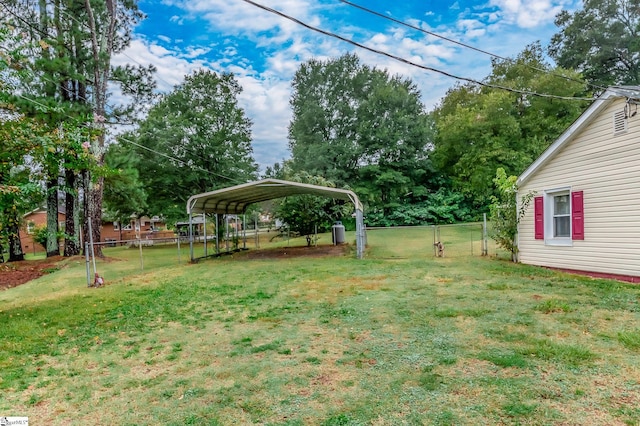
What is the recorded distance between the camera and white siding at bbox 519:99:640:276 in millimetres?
6625

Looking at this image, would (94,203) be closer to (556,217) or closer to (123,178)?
(123,178)

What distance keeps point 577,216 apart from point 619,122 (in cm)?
203

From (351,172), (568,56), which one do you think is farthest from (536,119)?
(351,172)

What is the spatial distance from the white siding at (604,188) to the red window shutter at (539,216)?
40 centimetres

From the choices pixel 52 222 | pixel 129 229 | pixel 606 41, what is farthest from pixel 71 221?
pixel 606 41

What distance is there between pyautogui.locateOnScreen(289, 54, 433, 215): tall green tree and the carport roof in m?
11.3

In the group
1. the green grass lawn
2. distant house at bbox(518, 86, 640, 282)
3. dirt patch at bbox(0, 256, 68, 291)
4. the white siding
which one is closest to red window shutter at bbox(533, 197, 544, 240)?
distant house at bbox(518, 86, 640, 282)

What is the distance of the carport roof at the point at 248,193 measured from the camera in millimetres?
11852

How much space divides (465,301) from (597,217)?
13.5 ft

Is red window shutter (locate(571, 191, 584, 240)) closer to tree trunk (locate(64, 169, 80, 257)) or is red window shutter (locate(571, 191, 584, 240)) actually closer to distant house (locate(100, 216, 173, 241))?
tree trunk (locate(64, 169, 80, 257))

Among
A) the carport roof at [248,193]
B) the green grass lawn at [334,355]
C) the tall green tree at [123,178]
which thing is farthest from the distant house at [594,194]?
the tall green tree at [123,178]

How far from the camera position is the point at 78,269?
12.0 meters

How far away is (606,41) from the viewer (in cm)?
2206

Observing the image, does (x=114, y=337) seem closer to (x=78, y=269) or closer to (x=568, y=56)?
(x=78, y=269)
